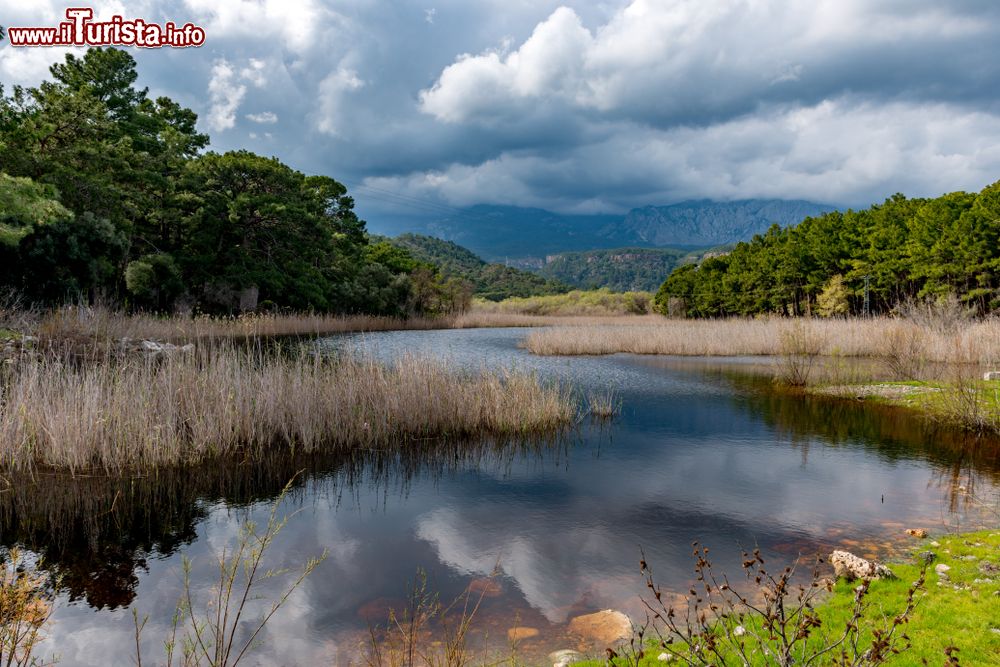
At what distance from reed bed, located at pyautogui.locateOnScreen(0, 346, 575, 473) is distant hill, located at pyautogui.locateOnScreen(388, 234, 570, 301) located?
72.3 meters

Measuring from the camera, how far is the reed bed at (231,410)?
8453mm

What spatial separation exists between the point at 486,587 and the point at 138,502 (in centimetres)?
531

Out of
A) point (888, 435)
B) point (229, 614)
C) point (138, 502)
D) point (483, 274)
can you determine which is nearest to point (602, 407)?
point (888, 435)

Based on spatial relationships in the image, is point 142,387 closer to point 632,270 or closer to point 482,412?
point 482,412

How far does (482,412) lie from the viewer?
12445 mm

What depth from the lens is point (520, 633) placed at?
4945 millimetres

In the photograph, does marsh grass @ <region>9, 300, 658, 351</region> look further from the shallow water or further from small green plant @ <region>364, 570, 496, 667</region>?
small green plant @ <region>364, 570, 496, 667</region>

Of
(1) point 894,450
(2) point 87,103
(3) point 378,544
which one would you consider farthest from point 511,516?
(2) point 87,103

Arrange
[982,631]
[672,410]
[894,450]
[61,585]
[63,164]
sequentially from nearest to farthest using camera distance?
[982,631]
[61,585]
[894,450]
[672,410]
[63,164]

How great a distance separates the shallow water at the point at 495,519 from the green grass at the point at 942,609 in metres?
0.88

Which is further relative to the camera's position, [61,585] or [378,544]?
[378,544]

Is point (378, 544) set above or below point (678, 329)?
below

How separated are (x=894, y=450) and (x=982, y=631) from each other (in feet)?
28.0

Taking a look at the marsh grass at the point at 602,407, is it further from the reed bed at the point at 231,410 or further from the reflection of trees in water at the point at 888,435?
the reflection of trees in water at the point at 888,435
